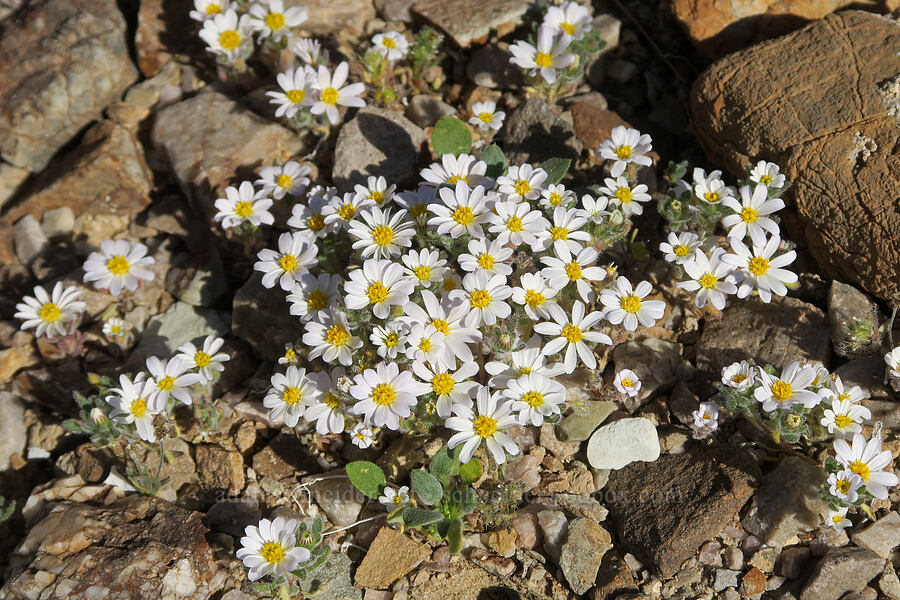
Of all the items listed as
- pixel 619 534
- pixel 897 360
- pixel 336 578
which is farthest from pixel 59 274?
pixel 897 360

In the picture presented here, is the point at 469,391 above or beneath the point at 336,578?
above

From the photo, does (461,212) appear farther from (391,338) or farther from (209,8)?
(209,8)

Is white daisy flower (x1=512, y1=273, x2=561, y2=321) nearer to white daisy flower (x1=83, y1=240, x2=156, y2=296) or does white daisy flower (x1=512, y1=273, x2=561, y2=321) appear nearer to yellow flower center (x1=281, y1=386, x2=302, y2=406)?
yellow flower center (x1=281, y1=386, x2=302, y2=406)

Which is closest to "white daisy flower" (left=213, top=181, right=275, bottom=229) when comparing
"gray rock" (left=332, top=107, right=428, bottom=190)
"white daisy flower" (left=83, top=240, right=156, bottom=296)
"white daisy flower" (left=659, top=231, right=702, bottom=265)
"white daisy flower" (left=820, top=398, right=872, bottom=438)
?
"gray rock" (left=332, top=107, right=428, bottom=190)

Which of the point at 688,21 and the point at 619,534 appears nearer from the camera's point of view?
the point at 619,534

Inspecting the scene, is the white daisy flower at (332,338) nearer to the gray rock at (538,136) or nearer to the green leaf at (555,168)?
the green leaf at (555,168)

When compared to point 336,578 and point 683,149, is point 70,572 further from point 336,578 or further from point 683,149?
point 683,149

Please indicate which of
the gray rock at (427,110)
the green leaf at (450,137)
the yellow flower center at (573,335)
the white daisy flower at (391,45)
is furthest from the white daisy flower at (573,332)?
the white daisy flower at (391,45)

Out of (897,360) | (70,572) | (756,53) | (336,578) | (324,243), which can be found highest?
(756,53)
